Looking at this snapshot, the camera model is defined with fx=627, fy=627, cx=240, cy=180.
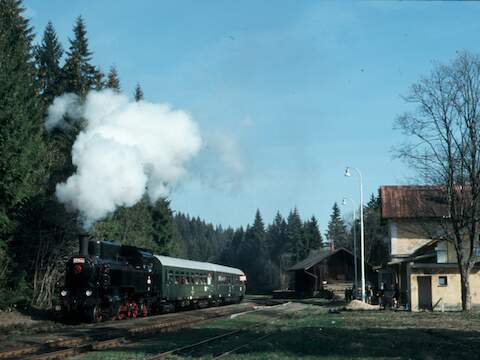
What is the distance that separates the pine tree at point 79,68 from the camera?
54.6 m

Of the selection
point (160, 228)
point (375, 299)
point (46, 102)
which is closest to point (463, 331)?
point (375, 299)

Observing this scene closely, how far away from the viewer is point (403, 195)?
53.9m

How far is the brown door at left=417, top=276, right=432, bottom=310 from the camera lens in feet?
136

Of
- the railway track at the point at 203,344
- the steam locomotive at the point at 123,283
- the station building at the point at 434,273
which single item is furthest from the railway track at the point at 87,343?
the station building at the point at 434,273

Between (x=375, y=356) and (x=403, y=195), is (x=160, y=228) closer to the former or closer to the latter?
(x=403, y=195)

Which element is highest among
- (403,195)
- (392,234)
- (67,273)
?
(403,195)

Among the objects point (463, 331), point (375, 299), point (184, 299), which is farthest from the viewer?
point (375, 299)

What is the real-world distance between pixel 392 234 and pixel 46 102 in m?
31.2

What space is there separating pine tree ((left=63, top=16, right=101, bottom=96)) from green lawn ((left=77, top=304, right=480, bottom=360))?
113 ft

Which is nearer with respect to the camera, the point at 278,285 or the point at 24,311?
the point at 24,311

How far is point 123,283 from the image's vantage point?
29984 millimetres

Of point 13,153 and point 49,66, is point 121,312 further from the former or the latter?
point 49,66

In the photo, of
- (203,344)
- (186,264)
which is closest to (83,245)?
(203,344)

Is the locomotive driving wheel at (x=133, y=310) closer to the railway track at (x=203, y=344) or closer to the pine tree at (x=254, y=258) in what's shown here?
the railway track at (x=203, y=344)
